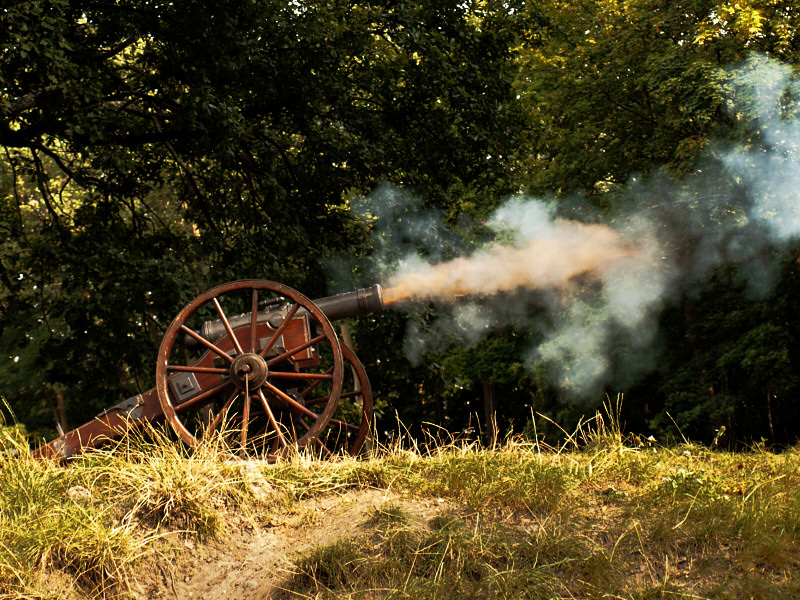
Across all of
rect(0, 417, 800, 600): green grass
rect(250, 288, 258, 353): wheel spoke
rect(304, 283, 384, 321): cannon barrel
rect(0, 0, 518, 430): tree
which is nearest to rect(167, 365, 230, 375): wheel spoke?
rect(250, 288, 258, 353): wheel spoke

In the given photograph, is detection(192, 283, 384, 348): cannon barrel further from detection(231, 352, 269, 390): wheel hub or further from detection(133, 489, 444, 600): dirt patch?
detection(133, 489, 444, 600): dirt patch

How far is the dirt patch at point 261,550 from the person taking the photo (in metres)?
4.00

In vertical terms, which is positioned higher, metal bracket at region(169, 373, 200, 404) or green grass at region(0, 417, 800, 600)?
metal bracket at region(169, 373, 200, 404)

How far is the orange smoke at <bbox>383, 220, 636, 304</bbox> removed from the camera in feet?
31.7

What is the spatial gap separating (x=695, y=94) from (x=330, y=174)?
18.9ft

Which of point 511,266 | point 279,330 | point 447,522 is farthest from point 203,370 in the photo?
point 511,266

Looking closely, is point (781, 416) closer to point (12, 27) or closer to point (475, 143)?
point (475, 143)

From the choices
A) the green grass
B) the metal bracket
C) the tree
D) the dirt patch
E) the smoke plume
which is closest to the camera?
the green grass

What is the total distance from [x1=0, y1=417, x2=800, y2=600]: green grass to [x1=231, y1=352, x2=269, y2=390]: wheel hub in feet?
1.92

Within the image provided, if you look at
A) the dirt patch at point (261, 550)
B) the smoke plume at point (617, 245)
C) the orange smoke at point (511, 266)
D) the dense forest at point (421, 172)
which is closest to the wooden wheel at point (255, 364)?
the dirt patch at point (261, 550)

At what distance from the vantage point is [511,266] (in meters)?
10.3

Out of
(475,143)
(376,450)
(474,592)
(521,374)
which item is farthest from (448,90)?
(521,374)

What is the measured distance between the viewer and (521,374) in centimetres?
1830

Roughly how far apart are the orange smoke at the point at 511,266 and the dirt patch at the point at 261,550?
4010mm
